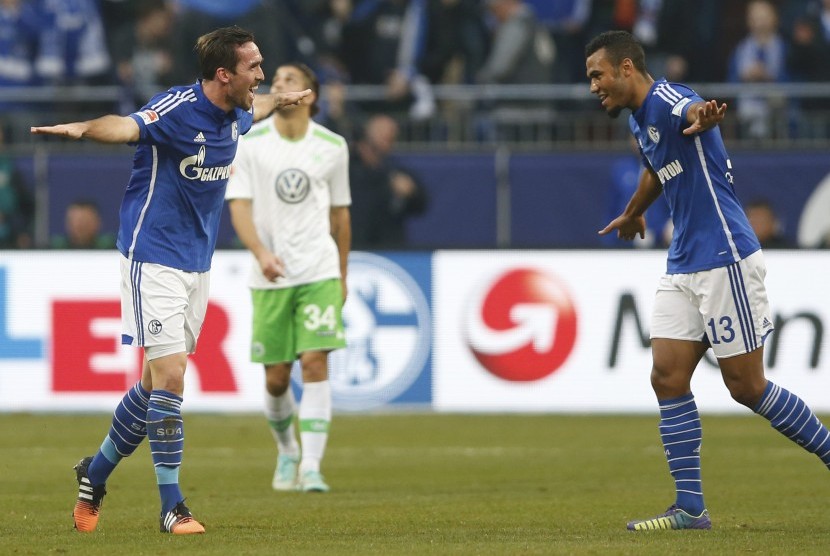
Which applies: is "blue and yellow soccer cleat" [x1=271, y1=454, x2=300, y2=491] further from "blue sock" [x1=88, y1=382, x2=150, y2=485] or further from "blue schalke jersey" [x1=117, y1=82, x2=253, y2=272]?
"blue schalke jersey" [x1=117, y1=82, x2=253, y2=272]

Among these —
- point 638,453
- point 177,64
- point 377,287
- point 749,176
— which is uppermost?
point 177,64

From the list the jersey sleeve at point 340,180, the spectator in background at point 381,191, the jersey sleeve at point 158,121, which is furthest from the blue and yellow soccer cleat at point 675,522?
the spectator in background at point 381,191

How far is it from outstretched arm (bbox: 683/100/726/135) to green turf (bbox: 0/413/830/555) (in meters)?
1.85

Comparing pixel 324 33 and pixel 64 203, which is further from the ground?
pixel 324 33

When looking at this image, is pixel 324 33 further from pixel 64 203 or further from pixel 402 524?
pixel 402 524

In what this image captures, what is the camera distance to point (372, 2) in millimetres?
19422

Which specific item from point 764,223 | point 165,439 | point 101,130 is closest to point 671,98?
point 101,130

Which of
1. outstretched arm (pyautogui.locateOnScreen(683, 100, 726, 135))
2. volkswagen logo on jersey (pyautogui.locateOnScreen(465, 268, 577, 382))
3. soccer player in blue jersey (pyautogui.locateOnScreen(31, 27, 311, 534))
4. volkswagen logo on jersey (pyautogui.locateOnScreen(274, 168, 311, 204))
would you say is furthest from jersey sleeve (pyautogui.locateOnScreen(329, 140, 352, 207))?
volkswagen logo on jersey (pyautogui.locateOnScreen(465, 268, 577, 382))

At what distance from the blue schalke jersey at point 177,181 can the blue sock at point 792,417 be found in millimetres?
2828

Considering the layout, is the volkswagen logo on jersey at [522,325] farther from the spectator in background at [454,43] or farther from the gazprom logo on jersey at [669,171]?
the gazprom logo on jersey at [669,171]

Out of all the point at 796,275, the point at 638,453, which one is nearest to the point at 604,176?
the point at 796,275

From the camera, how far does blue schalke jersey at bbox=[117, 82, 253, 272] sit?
783cm

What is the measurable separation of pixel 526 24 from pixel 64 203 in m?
5.55

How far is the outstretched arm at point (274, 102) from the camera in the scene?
8.41 m
